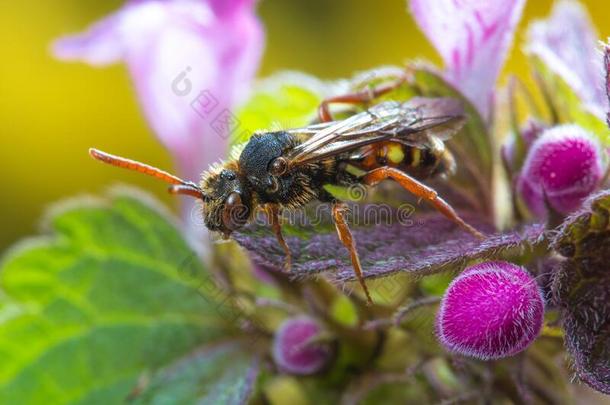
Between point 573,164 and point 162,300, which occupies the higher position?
point 162,300

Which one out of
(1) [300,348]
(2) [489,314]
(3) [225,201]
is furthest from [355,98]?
(2) [489,314]

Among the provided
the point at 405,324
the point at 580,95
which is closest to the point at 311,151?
the point at 405,324

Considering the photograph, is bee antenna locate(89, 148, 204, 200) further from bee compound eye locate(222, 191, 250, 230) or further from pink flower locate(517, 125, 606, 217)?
pink flower locate(517, 125, 606, 217)

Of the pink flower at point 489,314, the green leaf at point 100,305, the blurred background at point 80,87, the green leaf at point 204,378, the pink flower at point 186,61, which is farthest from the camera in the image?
the blurred background at point 80,87

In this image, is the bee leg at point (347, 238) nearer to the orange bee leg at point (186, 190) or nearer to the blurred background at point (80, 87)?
the orange bee leg at point (186, 190)

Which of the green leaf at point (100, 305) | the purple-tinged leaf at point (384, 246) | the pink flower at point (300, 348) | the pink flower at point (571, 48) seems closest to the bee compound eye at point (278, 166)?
the purple-tinged leaf at point (384, 246)

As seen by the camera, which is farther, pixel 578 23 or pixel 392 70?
pixel 578 23

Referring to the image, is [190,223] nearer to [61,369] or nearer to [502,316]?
[61,369]
